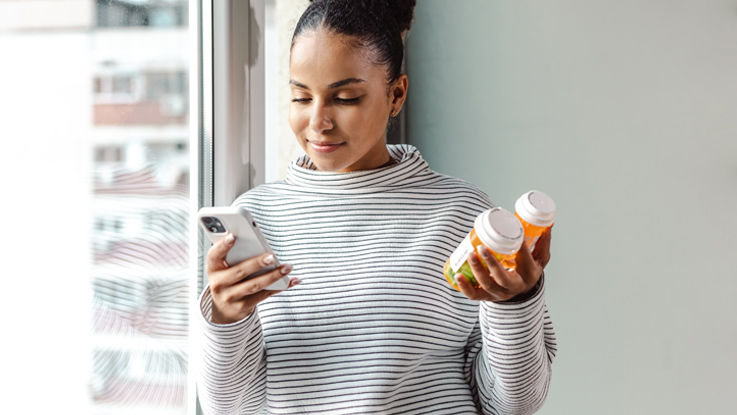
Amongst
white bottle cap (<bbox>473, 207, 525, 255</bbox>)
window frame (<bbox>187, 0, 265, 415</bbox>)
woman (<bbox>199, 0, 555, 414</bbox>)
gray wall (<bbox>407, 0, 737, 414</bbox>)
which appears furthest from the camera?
gray wall (<bbox>407, 0, 737, 414</bbox>)

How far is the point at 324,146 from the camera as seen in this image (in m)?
0.70

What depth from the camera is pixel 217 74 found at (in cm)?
98

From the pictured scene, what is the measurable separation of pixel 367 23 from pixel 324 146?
0.15 meters

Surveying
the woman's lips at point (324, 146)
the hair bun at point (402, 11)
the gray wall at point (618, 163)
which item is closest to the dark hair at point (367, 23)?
the hair bun at point (402, 11)

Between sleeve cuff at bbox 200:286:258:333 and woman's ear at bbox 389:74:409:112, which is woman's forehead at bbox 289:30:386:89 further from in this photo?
sleeve cuff at bbox 200:286:258:333

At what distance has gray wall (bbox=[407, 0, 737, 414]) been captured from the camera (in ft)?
3.88

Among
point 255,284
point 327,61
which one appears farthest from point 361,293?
point 327,61

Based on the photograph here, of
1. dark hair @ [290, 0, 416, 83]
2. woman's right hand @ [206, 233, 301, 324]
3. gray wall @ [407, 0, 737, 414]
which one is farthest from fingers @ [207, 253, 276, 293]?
gray wall @ [407, 0, 737, 414]

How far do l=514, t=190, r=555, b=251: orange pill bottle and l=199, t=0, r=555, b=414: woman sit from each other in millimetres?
57

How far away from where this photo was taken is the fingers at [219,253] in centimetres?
58

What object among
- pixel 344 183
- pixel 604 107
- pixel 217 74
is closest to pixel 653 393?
pixel 604 107

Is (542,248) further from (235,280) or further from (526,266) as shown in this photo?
(235,280)

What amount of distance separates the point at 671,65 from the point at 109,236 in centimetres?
102

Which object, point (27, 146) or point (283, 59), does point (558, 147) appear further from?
point (27, 146)
